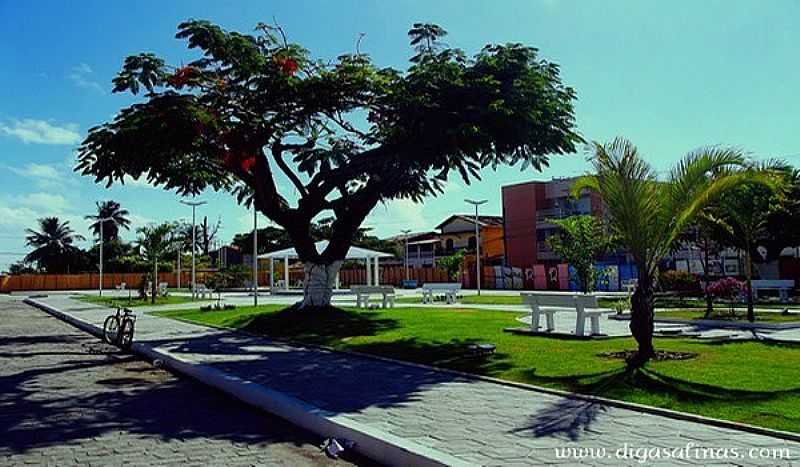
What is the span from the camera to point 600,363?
9.93 metres

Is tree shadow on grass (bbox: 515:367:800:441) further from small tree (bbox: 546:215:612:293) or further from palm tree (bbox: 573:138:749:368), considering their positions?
small tree (bbox: 546:215:612:293)

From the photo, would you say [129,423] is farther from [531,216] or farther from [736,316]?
[531,216]

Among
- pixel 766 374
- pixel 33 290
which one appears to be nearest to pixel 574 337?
pixel 766 374

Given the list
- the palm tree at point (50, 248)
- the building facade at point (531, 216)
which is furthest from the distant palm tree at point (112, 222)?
the building facade at point (531, 216)

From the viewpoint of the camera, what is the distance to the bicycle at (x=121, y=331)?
15680 mm

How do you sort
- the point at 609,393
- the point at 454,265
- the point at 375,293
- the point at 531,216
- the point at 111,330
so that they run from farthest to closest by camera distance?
the point at 454,265, the point at 531,216, the point at 375,293, the point at 111,330, the point at 609,393

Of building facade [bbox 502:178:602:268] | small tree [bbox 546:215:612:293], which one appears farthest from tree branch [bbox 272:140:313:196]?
building facade [bbox 502:178:602:268]

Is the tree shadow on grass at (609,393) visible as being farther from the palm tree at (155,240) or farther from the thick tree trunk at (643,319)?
the palm tree at (155,240)

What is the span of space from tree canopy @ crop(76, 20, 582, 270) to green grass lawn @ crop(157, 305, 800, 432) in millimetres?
3939

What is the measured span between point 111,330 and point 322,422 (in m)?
11.5

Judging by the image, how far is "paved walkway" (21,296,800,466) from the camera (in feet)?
18.6

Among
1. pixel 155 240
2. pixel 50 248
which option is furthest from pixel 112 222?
pixel 155 240

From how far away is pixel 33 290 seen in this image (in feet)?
232

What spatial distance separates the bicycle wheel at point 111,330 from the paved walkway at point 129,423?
3557mm
